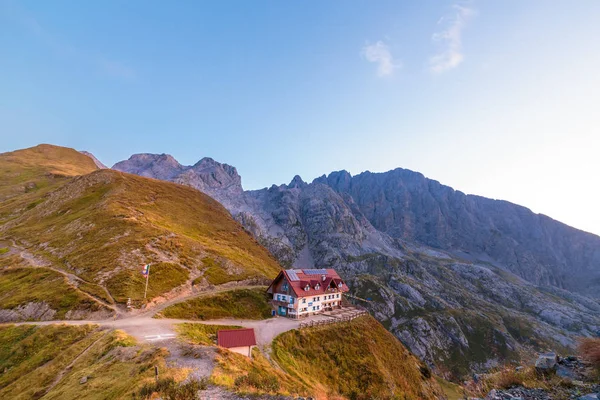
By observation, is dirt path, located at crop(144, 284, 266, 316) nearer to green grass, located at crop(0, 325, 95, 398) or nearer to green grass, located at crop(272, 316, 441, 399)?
green grass, located at crop(0, 325, 95, 398)

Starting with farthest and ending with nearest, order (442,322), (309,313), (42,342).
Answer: (442,322) → (309,313) → (42,342)

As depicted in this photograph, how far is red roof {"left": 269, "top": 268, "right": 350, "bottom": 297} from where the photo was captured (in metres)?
78.1

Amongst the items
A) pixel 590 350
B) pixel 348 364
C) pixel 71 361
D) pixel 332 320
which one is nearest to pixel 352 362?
pixel 348 364

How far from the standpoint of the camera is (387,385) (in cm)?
5959

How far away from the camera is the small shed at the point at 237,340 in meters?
41.5

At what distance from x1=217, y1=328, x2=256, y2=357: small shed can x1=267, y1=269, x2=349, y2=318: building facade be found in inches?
1289

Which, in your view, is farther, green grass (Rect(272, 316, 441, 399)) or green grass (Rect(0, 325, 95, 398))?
green grass (Rect(272, 316, 441, 399))

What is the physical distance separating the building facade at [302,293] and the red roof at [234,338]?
32627 mm

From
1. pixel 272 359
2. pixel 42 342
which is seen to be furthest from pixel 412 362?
pixel 42 342

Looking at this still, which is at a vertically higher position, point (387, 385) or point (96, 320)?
point (96, 320)

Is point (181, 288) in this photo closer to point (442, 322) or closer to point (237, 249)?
point (237, 249)

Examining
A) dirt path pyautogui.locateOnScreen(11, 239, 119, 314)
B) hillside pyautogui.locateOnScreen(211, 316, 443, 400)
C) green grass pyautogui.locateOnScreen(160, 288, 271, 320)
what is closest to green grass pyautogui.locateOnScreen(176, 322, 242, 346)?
green grass pyautogui.locateOnScreen(160, 288, 271, 320)

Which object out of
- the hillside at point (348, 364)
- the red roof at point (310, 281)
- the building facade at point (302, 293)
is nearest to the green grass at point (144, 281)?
the building facade at point (302, 293)

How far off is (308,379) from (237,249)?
8127 centimetres
